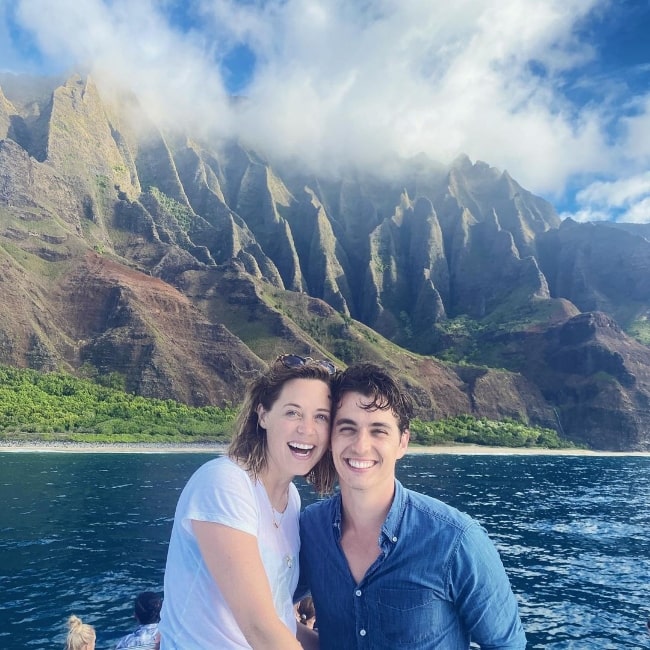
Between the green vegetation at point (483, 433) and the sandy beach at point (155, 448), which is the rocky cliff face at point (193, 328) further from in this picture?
the sandy beach at point (155, 448)

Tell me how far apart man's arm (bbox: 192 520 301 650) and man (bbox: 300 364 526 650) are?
0.64 m

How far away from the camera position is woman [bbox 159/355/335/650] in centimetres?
357

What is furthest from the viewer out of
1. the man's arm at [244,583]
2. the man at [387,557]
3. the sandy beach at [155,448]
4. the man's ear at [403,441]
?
the sandy beach at [155,448]

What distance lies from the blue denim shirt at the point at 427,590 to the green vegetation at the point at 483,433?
118 meters

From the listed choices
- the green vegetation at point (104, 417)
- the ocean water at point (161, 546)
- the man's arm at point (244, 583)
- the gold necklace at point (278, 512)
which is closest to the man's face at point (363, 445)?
the gold necklace at point (278, 512)

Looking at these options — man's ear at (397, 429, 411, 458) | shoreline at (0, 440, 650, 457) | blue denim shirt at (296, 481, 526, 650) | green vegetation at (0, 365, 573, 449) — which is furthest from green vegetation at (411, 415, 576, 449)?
blue denim shirt at (296, 481, 526, 650)

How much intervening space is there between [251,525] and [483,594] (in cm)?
157

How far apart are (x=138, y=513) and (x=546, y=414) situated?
131969mm

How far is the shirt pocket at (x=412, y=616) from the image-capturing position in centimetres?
383

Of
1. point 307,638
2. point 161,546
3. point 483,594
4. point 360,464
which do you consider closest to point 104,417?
point 161,546

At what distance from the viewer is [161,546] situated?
30.9 m

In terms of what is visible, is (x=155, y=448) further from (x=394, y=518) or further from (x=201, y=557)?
(x=394, y=518)

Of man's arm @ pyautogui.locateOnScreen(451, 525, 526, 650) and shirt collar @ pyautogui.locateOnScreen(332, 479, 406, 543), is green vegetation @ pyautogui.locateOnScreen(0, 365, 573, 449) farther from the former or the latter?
man's arm @ pyautogui.locateOnScreen(451, 525, 526, 650)

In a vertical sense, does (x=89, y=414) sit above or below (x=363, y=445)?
above
